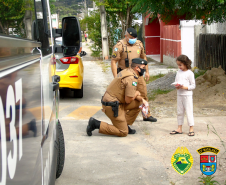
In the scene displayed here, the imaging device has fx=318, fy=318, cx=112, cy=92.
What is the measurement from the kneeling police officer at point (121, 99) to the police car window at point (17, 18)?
2675mm

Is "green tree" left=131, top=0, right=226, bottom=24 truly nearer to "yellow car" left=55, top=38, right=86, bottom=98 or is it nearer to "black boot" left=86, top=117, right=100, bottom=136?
"yellow car" left=55, top=38, right=86, bottom=98

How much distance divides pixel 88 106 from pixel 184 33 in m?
7.41

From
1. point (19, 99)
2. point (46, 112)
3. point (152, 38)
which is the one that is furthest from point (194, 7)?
point (152, 38)

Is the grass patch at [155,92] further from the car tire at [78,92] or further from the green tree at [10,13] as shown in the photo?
the green tree at [10,13]

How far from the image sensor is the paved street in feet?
12.2

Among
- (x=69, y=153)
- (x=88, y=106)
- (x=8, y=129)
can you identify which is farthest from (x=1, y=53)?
(x=88, y=106)

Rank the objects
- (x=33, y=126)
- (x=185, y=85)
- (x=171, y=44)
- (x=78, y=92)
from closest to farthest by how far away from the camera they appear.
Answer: (x=33, y=126), (x=185, y=85), (x=78, y=92), (x=171, y=44)

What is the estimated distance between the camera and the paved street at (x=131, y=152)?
3705mm

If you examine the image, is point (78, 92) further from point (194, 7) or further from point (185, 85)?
point (185, 85)

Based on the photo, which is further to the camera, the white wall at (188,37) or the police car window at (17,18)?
the white wall at (188,37)

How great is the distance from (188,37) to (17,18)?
12.4 metres

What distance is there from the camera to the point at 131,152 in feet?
14.9

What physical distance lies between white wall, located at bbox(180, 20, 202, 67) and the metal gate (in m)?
0.81
